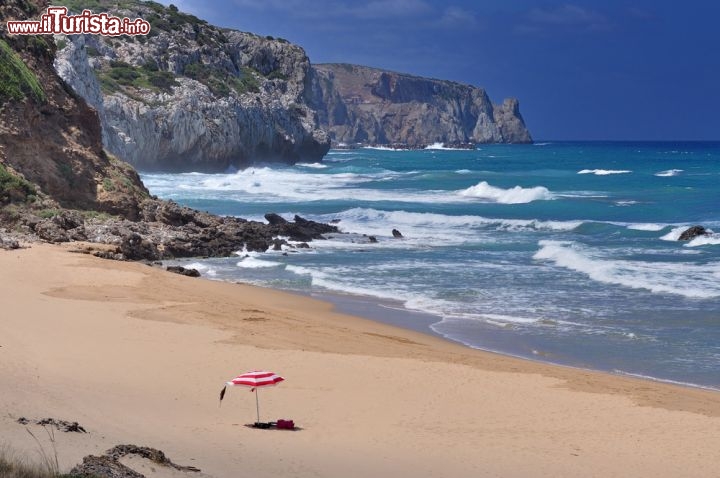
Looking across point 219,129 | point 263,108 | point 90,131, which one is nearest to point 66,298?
point 90,131

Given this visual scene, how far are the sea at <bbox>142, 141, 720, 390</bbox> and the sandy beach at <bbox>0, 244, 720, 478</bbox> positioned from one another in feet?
6.22

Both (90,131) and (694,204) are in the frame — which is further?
(694,204)

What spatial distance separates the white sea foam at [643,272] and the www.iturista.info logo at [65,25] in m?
16.6

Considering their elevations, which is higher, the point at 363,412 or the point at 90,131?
the point at 90,131

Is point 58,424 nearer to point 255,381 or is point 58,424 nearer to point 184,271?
point 255,381

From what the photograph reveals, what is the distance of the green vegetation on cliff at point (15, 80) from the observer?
25406 millimetres

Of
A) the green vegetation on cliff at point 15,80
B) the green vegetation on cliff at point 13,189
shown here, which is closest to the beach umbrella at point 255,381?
the green vegetation on cliff at point 13,189

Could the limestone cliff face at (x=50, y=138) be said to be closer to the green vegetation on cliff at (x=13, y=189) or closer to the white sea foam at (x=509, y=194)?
the green vegetation on cliff at (x=13, y=189)

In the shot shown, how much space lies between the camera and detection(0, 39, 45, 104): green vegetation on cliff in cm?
2541

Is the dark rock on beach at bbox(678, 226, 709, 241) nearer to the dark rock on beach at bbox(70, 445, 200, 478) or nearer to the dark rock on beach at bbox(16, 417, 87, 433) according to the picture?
the dark rock on beach at bbox(16, 417, 87, 433)

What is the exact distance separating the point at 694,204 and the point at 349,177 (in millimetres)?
30187

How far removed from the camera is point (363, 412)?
10.7 meters

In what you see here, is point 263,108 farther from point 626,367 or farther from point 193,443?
point 193,443

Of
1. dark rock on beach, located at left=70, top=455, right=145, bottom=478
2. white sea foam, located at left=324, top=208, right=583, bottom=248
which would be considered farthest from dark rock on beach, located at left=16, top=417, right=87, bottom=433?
white sea foam, located at left=324, top=208, right=583, bottom=248
